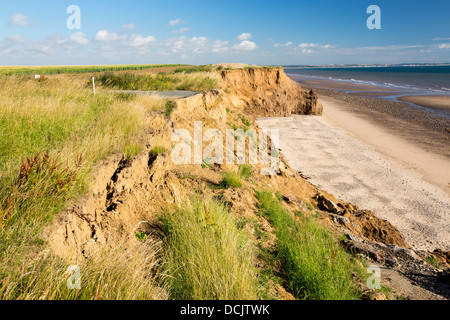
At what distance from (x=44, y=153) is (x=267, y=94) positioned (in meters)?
26.2

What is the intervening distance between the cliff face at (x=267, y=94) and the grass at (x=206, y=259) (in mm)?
21859

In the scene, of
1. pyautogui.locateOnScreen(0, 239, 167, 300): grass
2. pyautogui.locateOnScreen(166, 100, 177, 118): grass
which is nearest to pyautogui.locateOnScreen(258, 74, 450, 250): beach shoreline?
pyautogui.locateOnScreen(166, 100, 177, 118): grass

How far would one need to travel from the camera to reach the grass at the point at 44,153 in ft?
9.49

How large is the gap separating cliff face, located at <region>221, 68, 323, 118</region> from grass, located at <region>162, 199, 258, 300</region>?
21.9m

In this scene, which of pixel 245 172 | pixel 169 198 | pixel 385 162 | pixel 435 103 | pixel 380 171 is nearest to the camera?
pixel 169 198

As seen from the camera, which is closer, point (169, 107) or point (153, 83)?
point (169, 107)

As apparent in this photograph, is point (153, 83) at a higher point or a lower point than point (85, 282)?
higher

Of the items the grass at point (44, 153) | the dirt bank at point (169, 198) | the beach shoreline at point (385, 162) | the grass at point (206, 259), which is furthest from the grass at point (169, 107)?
the beach shoreline at point (385, 162)

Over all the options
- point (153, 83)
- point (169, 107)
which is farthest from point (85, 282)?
point (153, 83)

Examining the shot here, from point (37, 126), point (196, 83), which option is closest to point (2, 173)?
point (37, 126)

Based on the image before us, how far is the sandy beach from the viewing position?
9828mm

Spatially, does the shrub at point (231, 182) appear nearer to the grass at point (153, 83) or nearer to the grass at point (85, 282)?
the grass at point (85, 282)

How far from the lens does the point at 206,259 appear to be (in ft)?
11.9

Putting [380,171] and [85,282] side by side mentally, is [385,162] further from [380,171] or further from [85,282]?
[85,282]
